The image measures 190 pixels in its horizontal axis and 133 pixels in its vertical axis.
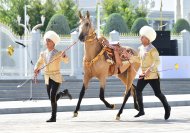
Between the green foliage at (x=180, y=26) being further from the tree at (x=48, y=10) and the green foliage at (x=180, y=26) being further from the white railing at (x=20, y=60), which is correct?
the tree at (x=48, y=10)

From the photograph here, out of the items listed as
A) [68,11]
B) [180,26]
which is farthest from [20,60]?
[68,11]

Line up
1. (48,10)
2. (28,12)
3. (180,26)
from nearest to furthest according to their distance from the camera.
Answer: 1. (180,26)
2. (48,10)
3. (28,12)

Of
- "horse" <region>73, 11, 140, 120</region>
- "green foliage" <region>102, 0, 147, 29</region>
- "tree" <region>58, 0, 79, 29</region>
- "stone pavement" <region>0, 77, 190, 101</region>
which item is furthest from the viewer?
"green foliage" <region>102, 0, 147, 29</region>

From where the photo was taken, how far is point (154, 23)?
77562 millimetres

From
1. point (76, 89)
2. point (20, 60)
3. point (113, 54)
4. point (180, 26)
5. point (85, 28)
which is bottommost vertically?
point (76, 89)

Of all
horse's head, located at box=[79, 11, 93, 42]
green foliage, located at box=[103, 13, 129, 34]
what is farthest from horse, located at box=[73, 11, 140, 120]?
green foliage, located at box=[103, 13, 129, 34]

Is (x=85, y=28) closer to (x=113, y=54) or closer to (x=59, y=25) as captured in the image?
(x=113, y=54)

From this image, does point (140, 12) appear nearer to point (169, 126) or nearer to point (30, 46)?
point (30, 46)

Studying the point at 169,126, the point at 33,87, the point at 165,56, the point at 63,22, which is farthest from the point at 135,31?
the point at 169,126

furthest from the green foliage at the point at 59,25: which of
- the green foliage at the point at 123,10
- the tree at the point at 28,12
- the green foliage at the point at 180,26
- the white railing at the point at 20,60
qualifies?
the green foliage at the point at 123,10

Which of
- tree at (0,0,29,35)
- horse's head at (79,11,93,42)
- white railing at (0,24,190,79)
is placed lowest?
white railing at (0,24,190,79)

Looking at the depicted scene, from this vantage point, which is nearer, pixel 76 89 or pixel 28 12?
pixel 76 89

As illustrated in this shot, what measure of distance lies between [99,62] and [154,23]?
211 feet

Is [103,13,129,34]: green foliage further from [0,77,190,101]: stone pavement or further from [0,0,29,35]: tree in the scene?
[0,0,29,35]: tree
